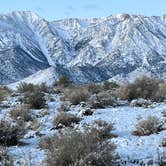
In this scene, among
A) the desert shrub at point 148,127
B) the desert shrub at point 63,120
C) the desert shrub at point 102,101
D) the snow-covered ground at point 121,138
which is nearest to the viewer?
the snow-covered ground at point 121,138

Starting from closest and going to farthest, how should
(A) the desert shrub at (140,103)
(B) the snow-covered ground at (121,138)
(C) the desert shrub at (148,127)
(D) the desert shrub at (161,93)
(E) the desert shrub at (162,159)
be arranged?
(E) the desert shrub at (162,159) < (B) the snow-covered ground at (121,138) < (C) the desert shrub at (148,127) < (A) the desert shrub at (140,103) < (D) the desert shrub at (161,93)

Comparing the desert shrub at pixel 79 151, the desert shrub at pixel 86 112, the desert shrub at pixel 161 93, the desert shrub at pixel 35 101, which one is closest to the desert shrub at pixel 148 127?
the desert shrub at pixel 79 151

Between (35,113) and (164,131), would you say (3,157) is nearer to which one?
(164,131)

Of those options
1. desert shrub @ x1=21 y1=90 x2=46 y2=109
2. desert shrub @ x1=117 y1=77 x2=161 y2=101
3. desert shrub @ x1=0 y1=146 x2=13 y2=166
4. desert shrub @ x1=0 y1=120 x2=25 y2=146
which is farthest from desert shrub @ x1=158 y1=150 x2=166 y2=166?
desert shrub @ x1=117 y1=77 x2=161 y2=101

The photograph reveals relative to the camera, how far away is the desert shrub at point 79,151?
35.4ft

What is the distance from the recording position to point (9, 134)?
14.1 m

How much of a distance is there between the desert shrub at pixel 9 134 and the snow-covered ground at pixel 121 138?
33cm

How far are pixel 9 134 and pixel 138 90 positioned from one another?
36.3 feet

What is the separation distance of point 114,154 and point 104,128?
297cm

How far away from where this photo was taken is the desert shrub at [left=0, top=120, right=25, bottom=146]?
14.0 metres

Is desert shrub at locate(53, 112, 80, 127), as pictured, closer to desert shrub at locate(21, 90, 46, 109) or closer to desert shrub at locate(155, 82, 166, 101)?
desert shrub at locate(21, 90, 46, 109)

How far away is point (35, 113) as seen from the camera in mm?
20500

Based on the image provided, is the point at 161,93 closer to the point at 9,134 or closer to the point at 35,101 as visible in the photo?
the point at 35,101

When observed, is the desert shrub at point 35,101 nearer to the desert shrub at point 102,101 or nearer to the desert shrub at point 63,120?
the desert shrub at point 102,101
